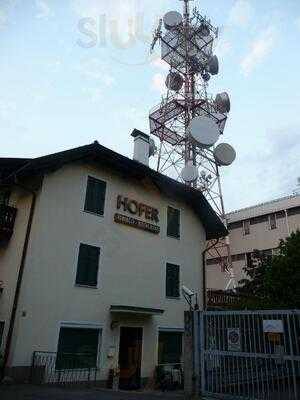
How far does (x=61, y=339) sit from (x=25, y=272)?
2860mm

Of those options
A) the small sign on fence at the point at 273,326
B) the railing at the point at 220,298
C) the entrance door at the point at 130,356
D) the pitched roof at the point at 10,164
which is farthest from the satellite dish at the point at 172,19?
the small sign on fence at the point at 273,326

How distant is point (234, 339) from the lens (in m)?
10.1

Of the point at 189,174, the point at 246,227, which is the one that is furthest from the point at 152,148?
the point at 246,227

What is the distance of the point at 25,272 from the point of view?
45.1 feet

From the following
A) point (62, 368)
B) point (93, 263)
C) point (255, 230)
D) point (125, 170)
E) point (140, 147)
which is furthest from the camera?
point (255, 230)

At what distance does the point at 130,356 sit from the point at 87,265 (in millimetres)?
4796

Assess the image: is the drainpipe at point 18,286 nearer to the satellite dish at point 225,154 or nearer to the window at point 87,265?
the window at point 87,265

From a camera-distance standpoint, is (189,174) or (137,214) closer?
(137,214)

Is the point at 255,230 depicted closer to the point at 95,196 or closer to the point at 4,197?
the point at 95,196

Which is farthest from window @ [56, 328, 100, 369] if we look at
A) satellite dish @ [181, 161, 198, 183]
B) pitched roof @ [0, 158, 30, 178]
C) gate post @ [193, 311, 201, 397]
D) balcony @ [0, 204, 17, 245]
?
satellite dish @ [181, 161, 198, 183]

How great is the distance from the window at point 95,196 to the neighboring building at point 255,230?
17.0m

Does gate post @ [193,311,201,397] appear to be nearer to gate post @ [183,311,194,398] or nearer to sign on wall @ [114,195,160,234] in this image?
gate post @ [183,311,194,398]

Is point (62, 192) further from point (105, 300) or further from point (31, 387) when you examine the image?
point (31, 387)

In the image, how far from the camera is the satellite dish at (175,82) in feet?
101
